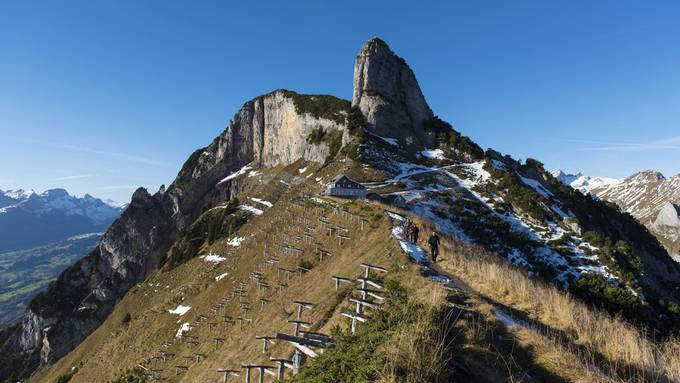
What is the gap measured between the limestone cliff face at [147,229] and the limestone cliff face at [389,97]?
1052 centimetres

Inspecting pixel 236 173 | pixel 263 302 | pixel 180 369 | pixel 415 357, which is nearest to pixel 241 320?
pixel 263 302

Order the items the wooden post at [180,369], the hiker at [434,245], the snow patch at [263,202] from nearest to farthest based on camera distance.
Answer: the hiker at [434,245], the wooden post at [180,369], the snow patch at [263,202]

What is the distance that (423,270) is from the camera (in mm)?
16312

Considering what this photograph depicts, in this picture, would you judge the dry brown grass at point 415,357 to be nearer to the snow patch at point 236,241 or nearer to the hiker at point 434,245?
the hiker at point 434,245

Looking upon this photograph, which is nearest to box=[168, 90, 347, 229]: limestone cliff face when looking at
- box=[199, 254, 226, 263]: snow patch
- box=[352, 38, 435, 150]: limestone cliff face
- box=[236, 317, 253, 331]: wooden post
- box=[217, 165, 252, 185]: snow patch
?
box=[217, 165, 252, 185]: snow patch

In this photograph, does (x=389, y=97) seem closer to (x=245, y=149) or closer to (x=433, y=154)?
(x=433, y=154)

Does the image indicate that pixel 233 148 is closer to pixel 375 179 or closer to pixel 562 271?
pixel 375 179

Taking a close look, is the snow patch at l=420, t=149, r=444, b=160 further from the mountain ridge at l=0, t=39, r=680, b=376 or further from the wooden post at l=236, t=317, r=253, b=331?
the wooden post at l=236, t=317, r=253, b=331

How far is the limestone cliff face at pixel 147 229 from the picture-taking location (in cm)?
10812

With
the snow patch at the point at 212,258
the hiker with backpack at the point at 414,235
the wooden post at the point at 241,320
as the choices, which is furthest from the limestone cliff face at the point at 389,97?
the hiker with backpack at the point at 414,235

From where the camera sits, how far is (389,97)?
108062mm

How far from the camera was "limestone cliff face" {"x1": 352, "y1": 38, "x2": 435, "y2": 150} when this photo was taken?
10300cm

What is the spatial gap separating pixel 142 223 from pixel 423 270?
142m

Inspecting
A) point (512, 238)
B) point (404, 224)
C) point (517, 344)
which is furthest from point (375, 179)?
point (517, 344)
